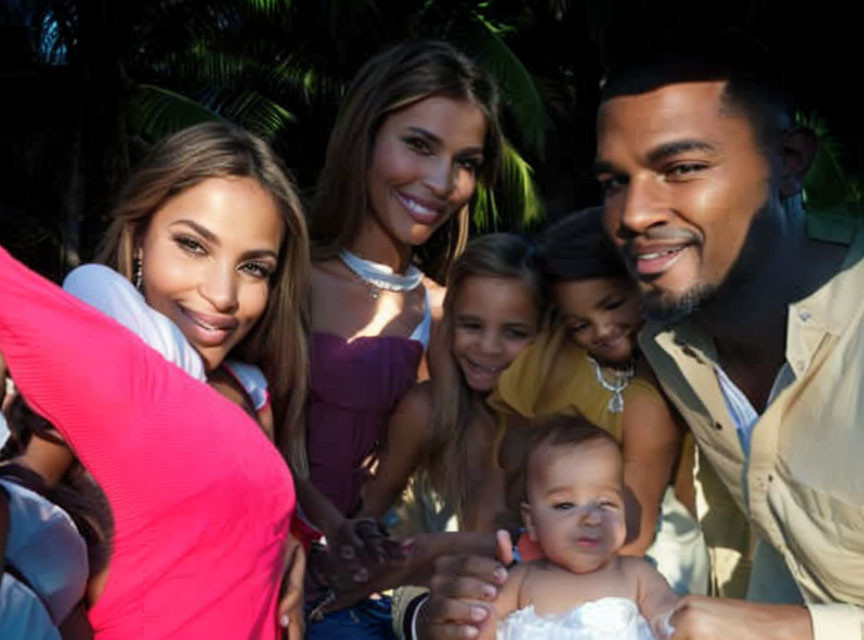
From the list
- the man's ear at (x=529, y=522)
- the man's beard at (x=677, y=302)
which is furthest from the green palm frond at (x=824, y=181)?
the man's ear at (x=529, y=522)

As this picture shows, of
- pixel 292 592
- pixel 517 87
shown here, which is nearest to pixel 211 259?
pixel 292 592

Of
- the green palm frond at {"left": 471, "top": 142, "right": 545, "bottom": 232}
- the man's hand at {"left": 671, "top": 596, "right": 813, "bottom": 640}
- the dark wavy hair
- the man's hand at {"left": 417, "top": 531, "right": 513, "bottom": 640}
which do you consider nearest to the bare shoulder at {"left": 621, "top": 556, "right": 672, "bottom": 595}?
the man's hand at {"left": 671, "top": 596, "right": 813, "bottom": 640}

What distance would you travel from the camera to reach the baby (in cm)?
284

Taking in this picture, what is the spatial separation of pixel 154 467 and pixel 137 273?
39.1 inches

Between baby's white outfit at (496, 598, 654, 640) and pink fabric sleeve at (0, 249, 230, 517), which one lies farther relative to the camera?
baby's white outfit at (496, 598, 654, 640)

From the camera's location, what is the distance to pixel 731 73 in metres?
3.06

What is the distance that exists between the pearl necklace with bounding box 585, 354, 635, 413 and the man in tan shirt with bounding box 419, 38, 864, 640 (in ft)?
0.49

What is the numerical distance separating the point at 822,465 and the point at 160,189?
1895 mm

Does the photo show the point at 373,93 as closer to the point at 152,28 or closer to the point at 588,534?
the point at 588,534

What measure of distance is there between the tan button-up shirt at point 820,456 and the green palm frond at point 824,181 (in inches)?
7.1

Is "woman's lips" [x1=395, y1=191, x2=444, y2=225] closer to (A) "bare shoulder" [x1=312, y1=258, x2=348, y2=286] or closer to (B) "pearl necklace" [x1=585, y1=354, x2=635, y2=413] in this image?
(A) "bare shoulder" [x1=312, y1=258, x2=348, y2=286]

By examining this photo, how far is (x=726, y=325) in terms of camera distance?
320cm

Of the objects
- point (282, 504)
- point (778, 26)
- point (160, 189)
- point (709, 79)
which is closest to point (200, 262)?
point (160, 189)

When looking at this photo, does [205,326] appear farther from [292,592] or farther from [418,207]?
[418,207]
